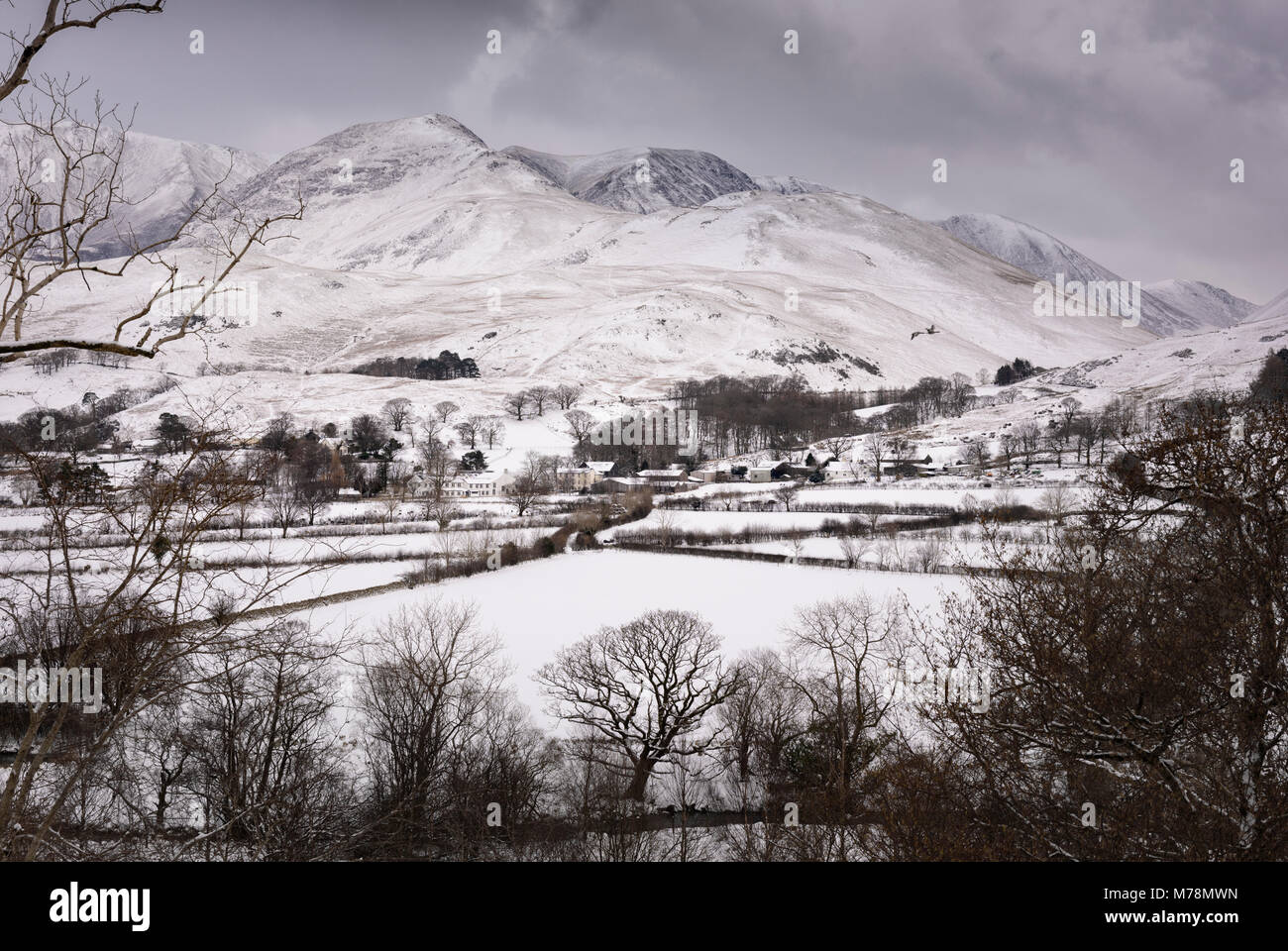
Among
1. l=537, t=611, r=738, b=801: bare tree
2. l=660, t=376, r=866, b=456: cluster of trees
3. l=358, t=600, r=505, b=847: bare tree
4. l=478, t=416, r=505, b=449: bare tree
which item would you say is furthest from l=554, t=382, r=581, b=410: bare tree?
l=358, t=600, r=505, b=847: bare tree

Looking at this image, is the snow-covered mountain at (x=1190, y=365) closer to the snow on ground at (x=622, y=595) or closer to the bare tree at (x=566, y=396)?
the snow on ground at (x=622, y=595)

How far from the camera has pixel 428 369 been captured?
14388cm

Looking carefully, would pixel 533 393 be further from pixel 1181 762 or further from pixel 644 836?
pixel 1181 762

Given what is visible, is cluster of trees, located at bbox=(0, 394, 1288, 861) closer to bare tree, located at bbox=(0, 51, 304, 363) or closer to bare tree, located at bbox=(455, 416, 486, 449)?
bare tree, located at bbox=(0, 51, 304, 363)

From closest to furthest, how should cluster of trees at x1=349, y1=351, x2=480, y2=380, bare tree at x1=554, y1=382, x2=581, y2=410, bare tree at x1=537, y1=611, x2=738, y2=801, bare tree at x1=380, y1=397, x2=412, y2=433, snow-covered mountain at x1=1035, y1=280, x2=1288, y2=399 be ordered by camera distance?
1. bare tree at x1=537, y1=611, x2=738, y2=801
2. snow-covered mountain at x1=1035, y1=280, x2=1288, y2=399
3. bare tree at x1=380, y1=397, x2=412, y2=433
4. bare tree at x1=554, y1=382, x2=581, y2=410
5. cluster of trees at x1=349, y1=351, x2=480, y2=380

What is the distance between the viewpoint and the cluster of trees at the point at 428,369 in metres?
144

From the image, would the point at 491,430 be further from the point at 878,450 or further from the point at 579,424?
the point at 878,450

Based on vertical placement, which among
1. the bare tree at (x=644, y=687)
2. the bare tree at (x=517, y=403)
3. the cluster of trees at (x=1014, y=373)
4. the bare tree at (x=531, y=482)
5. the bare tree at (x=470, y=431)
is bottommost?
the bare tree at (x=644, y=687)

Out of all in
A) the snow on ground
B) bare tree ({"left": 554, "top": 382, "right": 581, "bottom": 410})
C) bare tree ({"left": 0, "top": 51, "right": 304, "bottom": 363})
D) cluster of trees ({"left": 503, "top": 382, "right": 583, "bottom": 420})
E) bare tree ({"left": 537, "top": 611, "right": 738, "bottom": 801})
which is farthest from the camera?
bare tree ({"left": 554, "top": 382, "right": 581, "bottom": 410})

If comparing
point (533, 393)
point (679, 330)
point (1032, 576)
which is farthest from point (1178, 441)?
point (679, 330)

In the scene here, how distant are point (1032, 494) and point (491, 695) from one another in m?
47.0

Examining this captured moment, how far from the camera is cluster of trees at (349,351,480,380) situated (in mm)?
143875

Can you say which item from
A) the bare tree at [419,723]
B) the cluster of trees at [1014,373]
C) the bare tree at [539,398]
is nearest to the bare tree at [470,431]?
the bare tree at [539,398]
